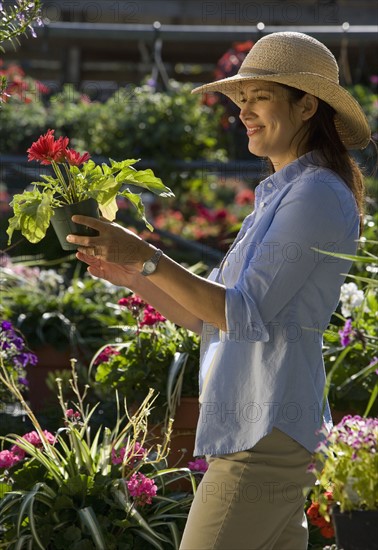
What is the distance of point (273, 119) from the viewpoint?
91.2 inches

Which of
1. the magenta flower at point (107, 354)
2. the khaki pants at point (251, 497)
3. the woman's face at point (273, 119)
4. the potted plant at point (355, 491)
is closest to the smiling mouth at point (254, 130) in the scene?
the woman's face at point (273, 119)

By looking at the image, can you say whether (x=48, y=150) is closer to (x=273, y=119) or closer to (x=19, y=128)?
(x=273, y=119)

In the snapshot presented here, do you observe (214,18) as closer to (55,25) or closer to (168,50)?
(168,50)

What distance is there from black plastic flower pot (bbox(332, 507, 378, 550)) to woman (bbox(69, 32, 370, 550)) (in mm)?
378

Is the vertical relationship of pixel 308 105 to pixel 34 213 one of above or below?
above

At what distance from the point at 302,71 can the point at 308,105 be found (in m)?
0.08

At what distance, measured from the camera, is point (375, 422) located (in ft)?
6.23

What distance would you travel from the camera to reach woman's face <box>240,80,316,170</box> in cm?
232

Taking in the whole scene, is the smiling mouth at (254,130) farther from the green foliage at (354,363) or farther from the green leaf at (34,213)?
the green foliage at (354,363)

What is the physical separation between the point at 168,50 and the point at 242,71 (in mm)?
6833

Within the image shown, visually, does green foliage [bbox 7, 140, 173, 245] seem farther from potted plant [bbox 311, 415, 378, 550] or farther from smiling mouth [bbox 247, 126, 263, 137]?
potted plant [bbox 311, 415, 378, 550]

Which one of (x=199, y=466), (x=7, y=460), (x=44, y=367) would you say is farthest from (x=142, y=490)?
(x=44, y=367)

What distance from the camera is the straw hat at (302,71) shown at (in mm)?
2318

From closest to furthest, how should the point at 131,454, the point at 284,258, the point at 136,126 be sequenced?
1. the point at 284,258
2. the point at 131,454
3. the point at 136,126
